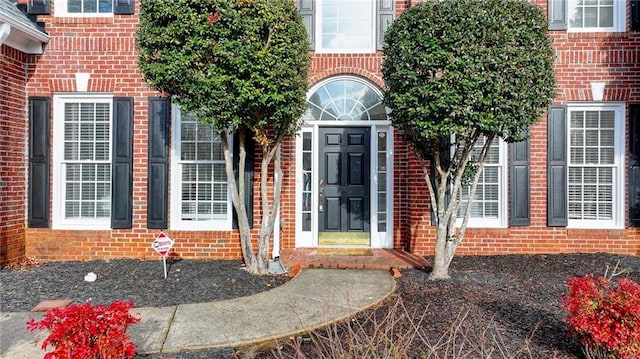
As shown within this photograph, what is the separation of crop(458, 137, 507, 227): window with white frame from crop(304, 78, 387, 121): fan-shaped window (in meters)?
1.83

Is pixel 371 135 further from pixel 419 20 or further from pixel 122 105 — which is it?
pixel 122 105

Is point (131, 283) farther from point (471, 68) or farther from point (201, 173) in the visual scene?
point (471, 68)

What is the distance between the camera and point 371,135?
21.7 feet

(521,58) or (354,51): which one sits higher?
(354,51)

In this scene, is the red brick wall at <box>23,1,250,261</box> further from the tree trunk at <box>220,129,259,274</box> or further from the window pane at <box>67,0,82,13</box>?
the tree trunk at <box>220,129,259,274</box>

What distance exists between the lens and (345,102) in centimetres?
660

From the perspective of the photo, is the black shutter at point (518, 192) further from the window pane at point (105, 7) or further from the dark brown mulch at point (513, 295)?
the window pane at point (105, 7)

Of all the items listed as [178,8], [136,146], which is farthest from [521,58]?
[136,146]

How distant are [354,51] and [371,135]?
144 cm

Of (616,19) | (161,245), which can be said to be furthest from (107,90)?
(616,19)

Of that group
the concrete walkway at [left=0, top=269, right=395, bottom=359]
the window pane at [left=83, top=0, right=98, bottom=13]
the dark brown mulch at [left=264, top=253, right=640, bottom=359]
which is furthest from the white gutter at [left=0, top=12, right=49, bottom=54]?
the dark brown mulch at [left=264, top=253, right=640, bottom=359]

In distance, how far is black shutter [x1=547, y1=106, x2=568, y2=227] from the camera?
619 centimetres

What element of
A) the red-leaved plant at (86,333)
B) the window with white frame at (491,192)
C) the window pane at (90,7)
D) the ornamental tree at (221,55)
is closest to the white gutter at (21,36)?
the window pane at (90,7)

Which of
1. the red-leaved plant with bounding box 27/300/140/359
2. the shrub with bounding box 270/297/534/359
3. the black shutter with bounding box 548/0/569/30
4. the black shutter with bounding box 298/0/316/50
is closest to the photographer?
the red-leaved plant with bounding box 27/300/140/359
